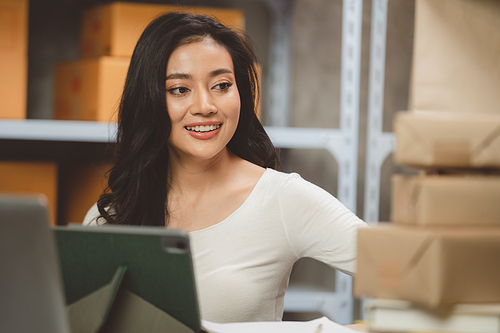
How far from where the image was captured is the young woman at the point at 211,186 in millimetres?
1095

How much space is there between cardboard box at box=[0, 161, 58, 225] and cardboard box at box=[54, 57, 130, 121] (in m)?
0.19

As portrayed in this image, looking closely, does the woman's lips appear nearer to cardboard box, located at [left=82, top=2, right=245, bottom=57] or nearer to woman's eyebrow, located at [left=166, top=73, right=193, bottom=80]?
woman's eyebrow, located at [left=166, top=73, right=193, bottom=80]

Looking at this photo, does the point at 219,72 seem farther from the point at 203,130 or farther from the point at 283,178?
the point at 283,178

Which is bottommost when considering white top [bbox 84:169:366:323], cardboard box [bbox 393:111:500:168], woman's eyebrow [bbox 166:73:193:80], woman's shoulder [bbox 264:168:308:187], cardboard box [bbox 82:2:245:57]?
white top [bbox 84:169:366:323]

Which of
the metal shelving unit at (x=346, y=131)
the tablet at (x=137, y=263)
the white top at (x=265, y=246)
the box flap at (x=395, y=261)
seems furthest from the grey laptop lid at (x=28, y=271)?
the metal shelving unit at (x=346, y=131)

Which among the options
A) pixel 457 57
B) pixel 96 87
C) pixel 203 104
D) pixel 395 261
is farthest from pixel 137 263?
pixel 96 87

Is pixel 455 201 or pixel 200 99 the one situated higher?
pixel 200 99

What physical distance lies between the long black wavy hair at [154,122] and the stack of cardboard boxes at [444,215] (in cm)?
70

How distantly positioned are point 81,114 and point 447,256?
1.37m

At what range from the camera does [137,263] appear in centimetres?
65

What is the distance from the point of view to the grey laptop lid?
471 mm

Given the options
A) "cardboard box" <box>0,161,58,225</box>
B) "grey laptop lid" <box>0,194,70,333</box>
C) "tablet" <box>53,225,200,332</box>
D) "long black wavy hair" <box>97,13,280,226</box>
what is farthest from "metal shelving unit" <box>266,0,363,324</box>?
"grey laptop lid" <box>0,194,70,333</box>

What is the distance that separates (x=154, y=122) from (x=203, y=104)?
13 cm

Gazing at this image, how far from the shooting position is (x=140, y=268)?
2.14 ft
